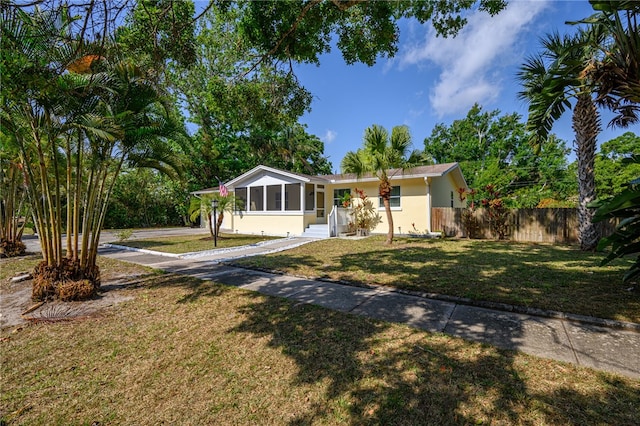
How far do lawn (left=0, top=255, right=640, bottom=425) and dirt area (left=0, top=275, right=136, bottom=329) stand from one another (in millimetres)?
351

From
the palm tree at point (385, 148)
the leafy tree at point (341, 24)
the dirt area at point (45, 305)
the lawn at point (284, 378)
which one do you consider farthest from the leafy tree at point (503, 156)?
the dirt area at point (45, 305)

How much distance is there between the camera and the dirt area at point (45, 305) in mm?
4016

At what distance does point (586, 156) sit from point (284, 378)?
38.3ft

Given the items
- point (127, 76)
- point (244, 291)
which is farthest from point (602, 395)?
point (127, 76)

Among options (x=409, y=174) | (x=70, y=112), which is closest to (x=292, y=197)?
(x=409, y=174)

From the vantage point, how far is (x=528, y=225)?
11.7 m

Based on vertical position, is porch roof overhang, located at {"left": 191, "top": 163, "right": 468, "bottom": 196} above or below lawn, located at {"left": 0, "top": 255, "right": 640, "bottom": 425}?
above

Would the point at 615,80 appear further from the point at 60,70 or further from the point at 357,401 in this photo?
the point at 60,70

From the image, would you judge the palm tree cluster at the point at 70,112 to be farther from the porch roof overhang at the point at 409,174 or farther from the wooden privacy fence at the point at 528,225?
the wooden privacy fence at the point at 528,225

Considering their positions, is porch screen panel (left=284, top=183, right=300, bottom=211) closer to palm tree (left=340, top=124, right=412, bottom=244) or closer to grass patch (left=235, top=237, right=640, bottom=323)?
palm tree (left=340, top=124, right=412, bottom=244)

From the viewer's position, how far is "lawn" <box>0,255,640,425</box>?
2.10 m

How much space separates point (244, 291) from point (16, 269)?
6.63 m

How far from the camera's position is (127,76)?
4684 millimetres

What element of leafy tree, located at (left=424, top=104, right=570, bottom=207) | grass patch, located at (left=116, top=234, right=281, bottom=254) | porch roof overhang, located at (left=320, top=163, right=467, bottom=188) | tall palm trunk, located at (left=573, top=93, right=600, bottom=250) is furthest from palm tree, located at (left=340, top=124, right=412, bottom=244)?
leafy tree, located at (left=424, top=104, right=570, bottom=207)
